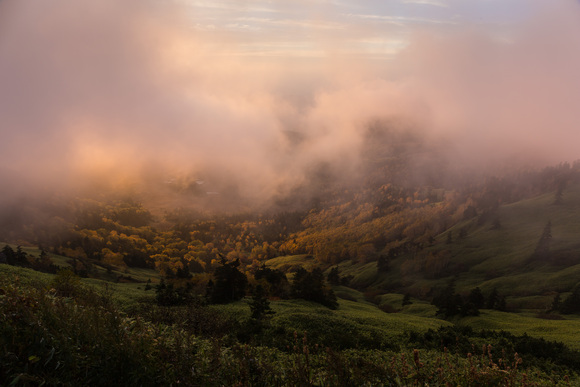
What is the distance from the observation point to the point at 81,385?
7.10 meters

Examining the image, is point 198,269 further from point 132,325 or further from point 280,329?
point 132,325

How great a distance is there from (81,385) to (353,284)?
509ft

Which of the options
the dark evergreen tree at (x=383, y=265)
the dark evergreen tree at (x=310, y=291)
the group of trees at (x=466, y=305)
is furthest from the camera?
the dark evergreen tree at (x=383, y=265)

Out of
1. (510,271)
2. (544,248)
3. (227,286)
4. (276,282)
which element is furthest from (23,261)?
(544,248)

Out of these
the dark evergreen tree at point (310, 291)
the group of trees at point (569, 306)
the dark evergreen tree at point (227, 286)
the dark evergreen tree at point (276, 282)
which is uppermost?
the dark evergreen tree at point (227, 286)

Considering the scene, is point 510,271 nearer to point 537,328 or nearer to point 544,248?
point 544,248

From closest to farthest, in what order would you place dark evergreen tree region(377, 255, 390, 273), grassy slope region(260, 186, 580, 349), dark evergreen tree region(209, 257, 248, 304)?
1. dark evergreen tree region(209, 257, 248, 304)
2. grassy slope region(260, 186, 580, 349)
3. dark evergreen tree region(377, 255, 390, 273)

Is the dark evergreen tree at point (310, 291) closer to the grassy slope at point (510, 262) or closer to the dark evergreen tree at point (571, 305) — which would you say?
the dark evergreen tree at point (571, 305)

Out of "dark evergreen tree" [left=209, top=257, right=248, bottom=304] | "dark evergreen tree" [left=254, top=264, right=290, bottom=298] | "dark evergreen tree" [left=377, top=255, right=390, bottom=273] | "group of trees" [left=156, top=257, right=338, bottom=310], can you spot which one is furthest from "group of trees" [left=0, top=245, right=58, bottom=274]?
"dark evergreen tree" [left=377, top=255, right=390, bottom=273]

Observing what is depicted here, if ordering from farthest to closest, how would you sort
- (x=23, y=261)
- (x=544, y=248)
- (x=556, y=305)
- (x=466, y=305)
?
(x=544, y=248)
(x=23, y=261)
(x=556, y=305)
(x=466, y=305)

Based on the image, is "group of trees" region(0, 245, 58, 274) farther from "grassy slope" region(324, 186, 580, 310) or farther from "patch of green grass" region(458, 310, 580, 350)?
"grassy slope" region(324, 186, 580, 310)

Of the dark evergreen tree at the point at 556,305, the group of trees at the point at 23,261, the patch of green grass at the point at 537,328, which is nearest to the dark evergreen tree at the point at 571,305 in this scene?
the dark evergreen tree at the point at 556,305

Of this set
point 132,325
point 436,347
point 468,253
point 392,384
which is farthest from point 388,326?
point 468,253

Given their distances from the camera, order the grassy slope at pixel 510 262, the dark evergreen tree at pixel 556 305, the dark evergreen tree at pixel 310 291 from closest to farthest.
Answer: the dark evergreen tree at pixel 310 291, the dark evergreen tree at pixel 556 305, the grassy slope at pixel 510 262
